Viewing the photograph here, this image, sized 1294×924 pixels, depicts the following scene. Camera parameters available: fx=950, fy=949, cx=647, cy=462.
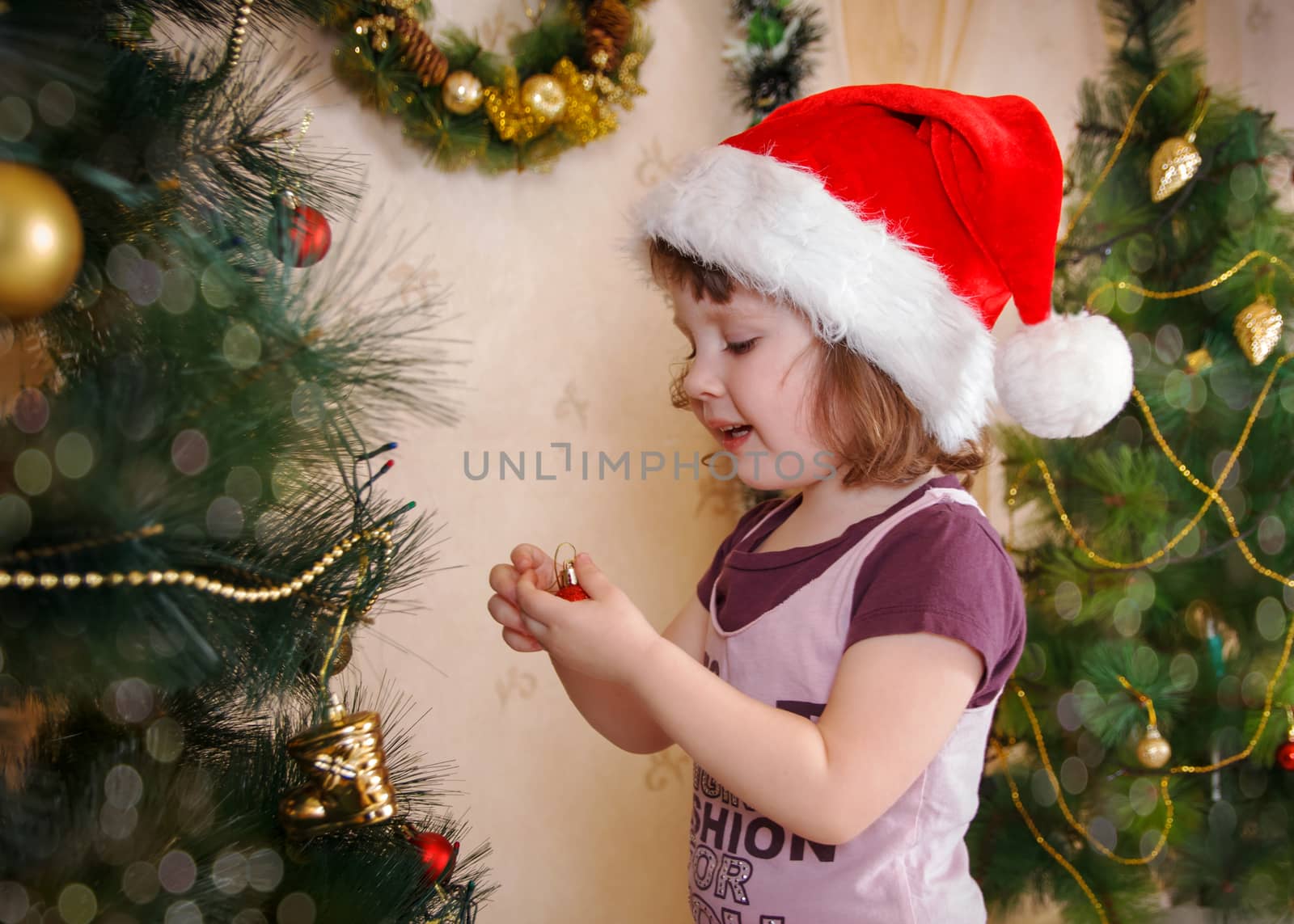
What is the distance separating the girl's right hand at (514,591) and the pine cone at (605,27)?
29.4 inches

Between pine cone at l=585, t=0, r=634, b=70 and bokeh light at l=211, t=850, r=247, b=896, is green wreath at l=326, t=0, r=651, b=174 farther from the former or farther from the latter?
bokeh light at l=211, t=850, r=247, b=896

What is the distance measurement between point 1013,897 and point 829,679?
84 cm

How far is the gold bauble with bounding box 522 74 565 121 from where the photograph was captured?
3.99 ft

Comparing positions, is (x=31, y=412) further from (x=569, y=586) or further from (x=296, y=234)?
(x=569, y=586)

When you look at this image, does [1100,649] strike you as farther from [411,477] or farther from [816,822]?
[411,477]

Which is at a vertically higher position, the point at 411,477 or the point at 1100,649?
the point at 411,477

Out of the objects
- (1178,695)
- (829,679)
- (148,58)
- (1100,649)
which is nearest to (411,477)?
(829,679)

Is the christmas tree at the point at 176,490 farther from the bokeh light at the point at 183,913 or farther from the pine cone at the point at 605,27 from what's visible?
the pine cone at the point at 605,27

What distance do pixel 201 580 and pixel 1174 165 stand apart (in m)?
1.30

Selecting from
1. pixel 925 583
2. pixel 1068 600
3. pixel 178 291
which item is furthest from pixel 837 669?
pixel 1068 600

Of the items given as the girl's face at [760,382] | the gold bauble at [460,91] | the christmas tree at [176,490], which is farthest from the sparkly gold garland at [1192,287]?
the christmas tree at [176,490]

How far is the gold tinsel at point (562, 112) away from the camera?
1.22 meters

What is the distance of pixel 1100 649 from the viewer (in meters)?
1.27

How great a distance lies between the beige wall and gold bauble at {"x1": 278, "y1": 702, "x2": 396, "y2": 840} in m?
0.74
